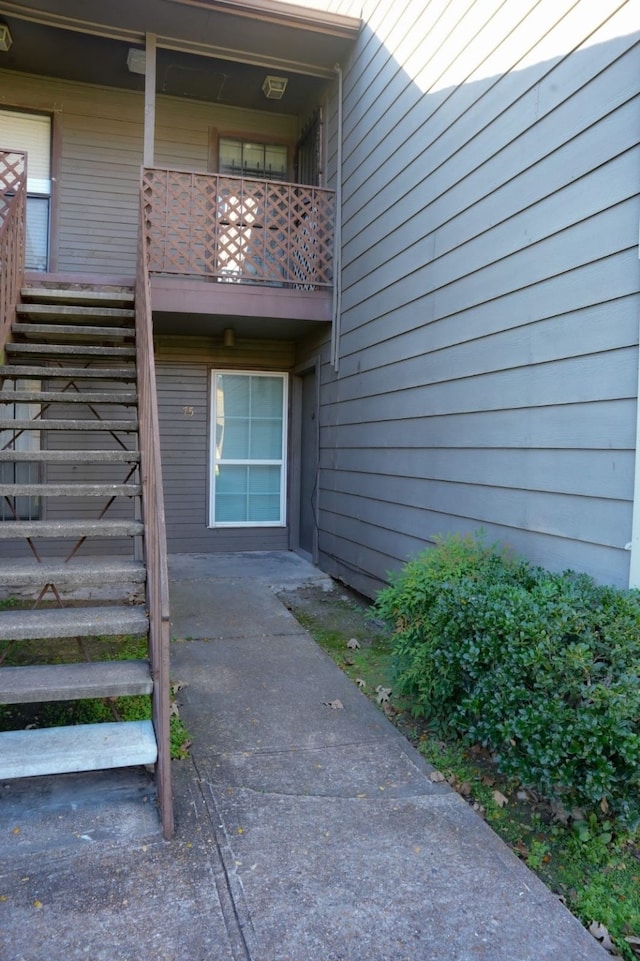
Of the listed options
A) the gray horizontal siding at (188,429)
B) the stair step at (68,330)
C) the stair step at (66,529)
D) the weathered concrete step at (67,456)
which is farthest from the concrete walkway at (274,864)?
the gray horizontal siding at (188,429)

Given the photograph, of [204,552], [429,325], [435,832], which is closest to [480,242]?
[429,325]

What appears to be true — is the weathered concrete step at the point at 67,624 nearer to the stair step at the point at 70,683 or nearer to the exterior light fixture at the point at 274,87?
the stair step at the point at 70,683

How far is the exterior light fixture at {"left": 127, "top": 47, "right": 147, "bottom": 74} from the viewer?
679 cm

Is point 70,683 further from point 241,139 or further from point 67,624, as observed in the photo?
point 241,139

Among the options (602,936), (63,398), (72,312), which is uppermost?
(72,312)

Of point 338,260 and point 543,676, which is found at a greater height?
point 338,260

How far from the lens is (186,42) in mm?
6586

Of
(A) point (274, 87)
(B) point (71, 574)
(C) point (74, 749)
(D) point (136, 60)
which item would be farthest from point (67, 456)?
(A) point (274, 87)

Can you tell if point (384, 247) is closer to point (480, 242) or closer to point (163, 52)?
point (480, 242)

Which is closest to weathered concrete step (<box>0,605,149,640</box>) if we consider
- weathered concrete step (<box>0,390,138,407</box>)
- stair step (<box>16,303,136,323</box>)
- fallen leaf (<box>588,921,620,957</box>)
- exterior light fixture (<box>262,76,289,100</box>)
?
weathered concrete step (<box>0,390,138,407</box>)

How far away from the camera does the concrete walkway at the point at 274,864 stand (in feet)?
6.23

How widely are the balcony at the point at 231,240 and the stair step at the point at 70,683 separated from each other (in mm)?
4334

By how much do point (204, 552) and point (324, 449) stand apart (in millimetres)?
2103

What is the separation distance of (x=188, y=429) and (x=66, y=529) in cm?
460
